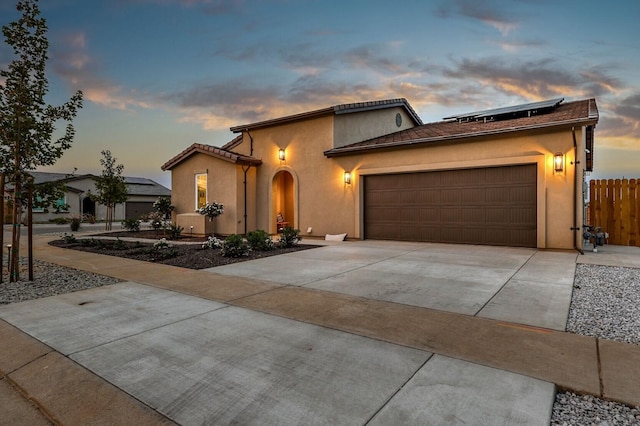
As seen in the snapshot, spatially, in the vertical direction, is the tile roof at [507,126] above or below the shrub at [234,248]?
above

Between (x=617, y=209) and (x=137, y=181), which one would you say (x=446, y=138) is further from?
(x=137, y=181)

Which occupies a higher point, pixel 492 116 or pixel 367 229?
pixel 492 116

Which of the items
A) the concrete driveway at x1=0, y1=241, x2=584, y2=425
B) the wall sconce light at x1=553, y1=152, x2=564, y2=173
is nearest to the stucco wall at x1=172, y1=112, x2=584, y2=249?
the wall sconce light at x1=553, y1=152, x2=564, y2=173

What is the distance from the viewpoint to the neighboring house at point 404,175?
8.70 m

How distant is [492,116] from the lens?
11555mm

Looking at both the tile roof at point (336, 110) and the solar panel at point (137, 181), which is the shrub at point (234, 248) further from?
Result: the solar panel at point (137, 181)

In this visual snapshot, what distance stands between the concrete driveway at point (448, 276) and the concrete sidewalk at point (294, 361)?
0.62ft

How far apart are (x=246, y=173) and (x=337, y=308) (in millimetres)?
10936

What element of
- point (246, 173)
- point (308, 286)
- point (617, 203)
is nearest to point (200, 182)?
point (246, 173)

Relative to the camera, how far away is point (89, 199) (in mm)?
30062

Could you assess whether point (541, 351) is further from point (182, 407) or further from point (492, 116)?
point (492, 116)

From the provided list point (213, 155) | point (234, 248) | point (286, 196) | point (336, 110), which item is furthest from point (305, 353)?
point (286, 196)

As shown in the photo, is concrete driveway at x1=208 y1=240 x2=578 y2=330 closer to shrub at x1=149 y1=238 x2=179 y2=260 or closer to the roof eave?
shrub at x1=149 y1=238 x2=179 y2=260

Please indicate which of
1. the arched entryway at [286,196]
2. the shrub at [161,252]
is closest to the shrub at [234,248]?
the shrub at [161,252]
